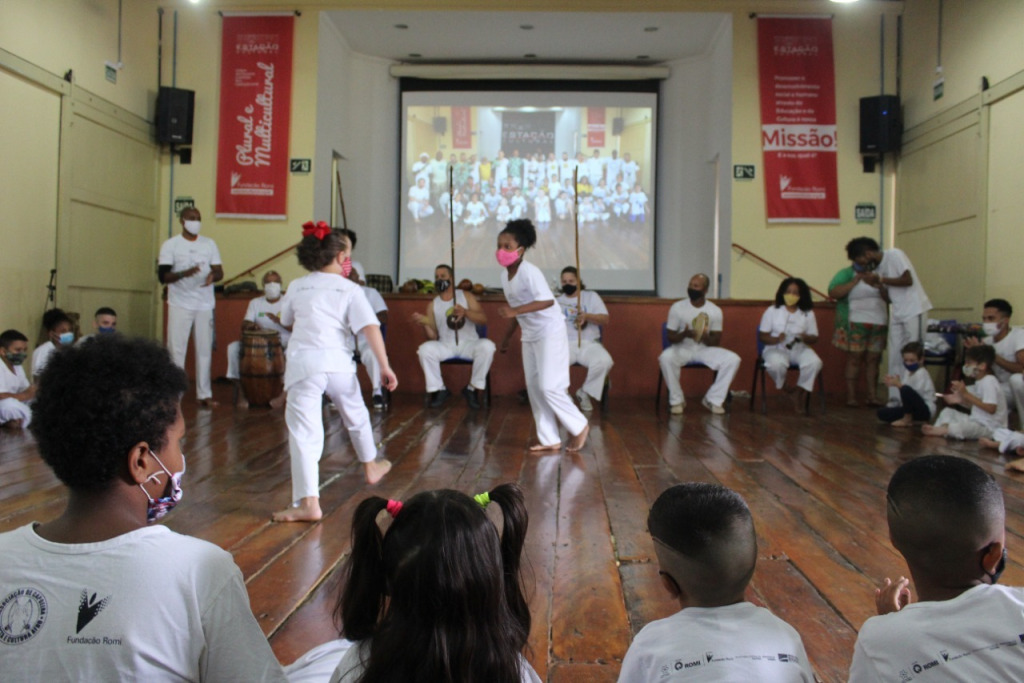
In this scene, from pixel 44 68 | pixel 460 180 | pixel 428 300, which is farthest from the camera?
pixel 460 180

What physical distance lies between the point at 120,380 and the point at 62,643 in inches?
12.8

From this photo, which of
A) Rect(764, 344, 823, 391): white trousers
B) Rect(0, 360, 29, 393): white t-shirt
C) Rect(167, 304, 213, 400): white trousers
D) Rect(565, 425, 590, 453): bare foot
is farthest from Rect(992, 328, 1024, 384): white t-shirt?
Rect(0, 360, 29, 393): white t-shirt

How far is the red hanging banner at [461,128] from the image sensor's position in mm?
10461

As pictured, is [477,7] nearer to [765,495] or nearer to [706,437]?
[706,437]

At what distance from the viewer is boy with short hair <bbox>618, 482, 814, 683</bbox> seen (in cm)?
108

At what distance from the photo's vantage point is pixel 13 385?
5.53 metres

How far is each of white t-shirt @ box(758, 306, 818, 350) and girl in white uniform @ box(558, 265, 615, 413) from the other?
139 centimetres

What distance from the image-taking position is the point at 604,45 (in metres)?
9.87

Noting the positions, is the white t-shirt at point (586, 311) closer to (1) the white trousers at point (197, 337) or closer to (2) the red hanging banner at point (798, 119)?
(2) the red hanging banner at point (798, 119)

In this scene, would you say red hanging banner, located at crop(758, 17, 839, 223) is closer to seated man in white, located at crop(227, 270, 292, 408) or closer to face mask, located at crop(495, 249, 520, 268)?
face mask, located at crop(495, 249, 520, 268)

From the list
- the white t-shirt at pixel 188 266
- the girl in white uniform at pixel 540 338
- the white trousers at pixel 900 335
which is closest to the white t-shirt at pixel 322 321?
the girl in white uniform at pixel 540 338

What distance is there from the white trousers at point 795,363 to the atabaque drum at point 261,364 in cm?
405

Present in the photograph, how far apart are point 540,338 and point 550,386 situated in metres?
0.30

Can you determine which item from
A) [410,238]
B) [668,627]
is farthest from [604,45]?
[668,627]
